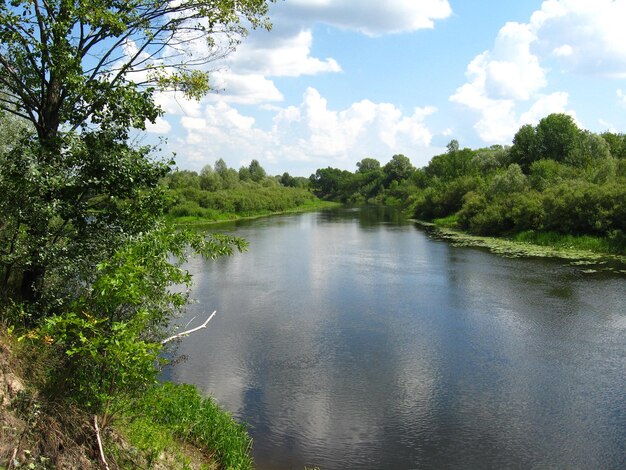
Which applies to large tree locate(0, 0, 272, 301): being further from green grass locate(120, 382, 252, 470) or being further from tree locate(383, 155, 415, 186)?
tree locate(383, 155, 415, 186)

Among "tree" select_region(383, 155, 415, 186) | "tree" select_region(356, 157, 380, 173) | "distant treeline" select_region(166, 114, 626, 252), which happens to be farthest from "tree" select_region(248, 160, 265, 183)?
"tree" select_region(356, 157, 380, 173)

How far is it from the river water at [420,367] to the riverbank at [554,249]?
9.40 feet

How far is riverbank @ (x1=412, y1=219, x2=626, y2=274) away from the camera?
26059 mm

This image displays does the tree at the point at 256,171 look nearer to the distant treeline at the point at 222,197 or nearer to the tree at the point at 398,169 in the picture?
the distant treeline at the point at 222,197

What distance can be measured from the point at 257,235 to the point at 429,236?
568 inches

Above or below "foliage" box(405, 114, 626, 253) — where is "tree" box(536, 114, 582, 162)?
above

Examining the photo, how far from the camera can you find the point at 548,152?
2227 inches

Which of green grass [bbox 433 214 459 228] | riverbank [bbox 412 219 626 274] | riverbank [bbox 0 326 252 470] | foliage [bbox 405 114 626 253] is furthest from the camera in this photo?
green grass [bbox 433 214 459 228]

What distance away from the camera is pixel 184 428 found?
820cm

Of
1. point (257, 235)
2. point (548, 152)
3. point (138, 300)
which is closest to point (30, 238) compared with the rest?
point (138, 300)

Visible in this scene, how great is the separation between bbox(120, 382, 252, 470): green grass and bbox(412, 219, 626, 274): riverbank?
2109 cm

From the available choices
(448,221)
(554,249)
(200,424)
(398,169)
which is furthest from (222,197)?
(398,169)

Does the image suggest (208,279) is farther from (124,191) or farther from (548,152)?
(548,152)

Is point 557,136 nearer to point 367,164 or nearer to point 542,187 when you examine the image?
point 542,187
